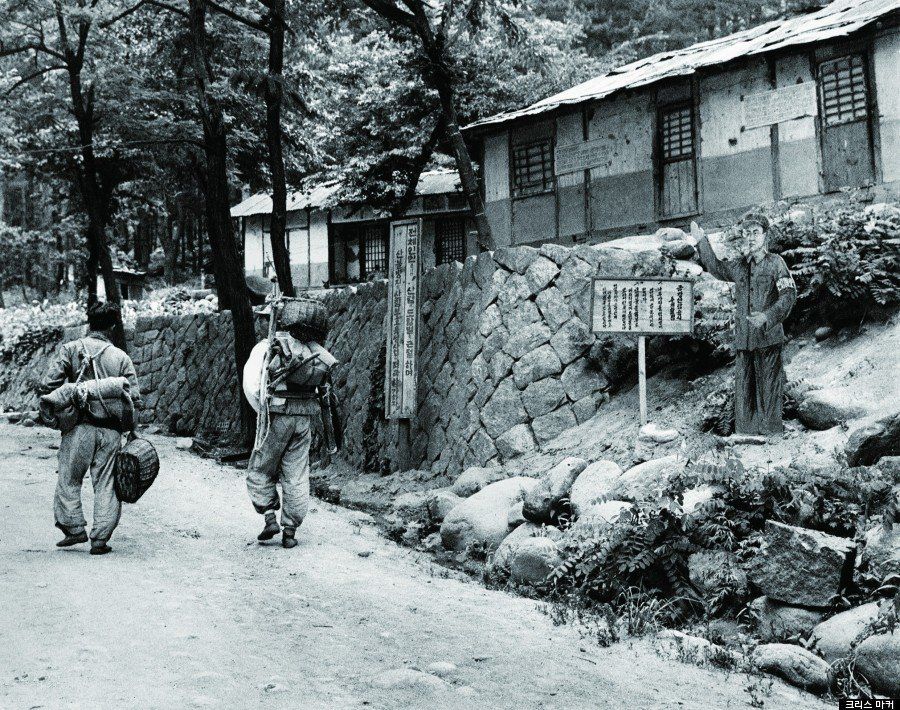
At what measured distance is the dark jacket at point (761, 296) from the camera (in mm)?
7930

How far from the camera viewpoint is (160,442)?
17422 millimetres

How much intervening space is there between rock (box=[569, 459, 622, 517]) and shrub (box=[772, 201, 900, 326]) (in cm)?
299

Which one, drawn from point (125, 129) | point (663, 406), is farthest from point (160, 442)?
point (663, 406)

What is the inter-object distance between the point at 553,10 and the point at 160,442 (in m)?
23.4

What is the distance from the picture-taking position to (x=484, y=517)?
8.43 metres

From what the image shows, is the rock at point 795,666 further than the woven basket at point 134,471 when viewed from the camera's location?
No

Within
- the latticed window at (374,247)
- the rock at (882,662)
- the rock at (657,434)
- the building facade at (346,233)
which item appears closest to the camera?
the rock at (882,662)

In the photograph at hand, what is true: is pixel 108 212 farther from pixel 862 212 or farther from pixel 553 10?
pixel 862 212

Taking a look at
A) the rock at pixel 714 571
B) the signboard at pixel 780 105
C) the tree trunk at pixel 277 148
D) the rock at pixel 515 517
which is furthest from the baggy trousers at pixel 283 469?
the signboard at pixel 780 105

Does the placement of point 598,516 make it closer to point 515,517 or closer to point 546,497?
point 546,497

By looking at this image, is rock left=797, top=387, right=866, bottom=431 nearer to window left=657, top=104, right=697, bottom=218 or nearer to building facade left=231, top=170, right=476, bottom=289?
window left=657, top=104, right=697, bottom=218

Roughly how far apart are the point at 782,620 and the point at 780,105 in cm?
1204

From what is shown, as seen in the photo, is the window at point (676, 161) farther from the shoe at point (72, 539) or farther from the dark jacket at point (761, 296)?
the shoe at point (72, 539)

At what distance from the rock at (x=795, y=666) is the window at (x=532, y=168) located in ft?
48.5
